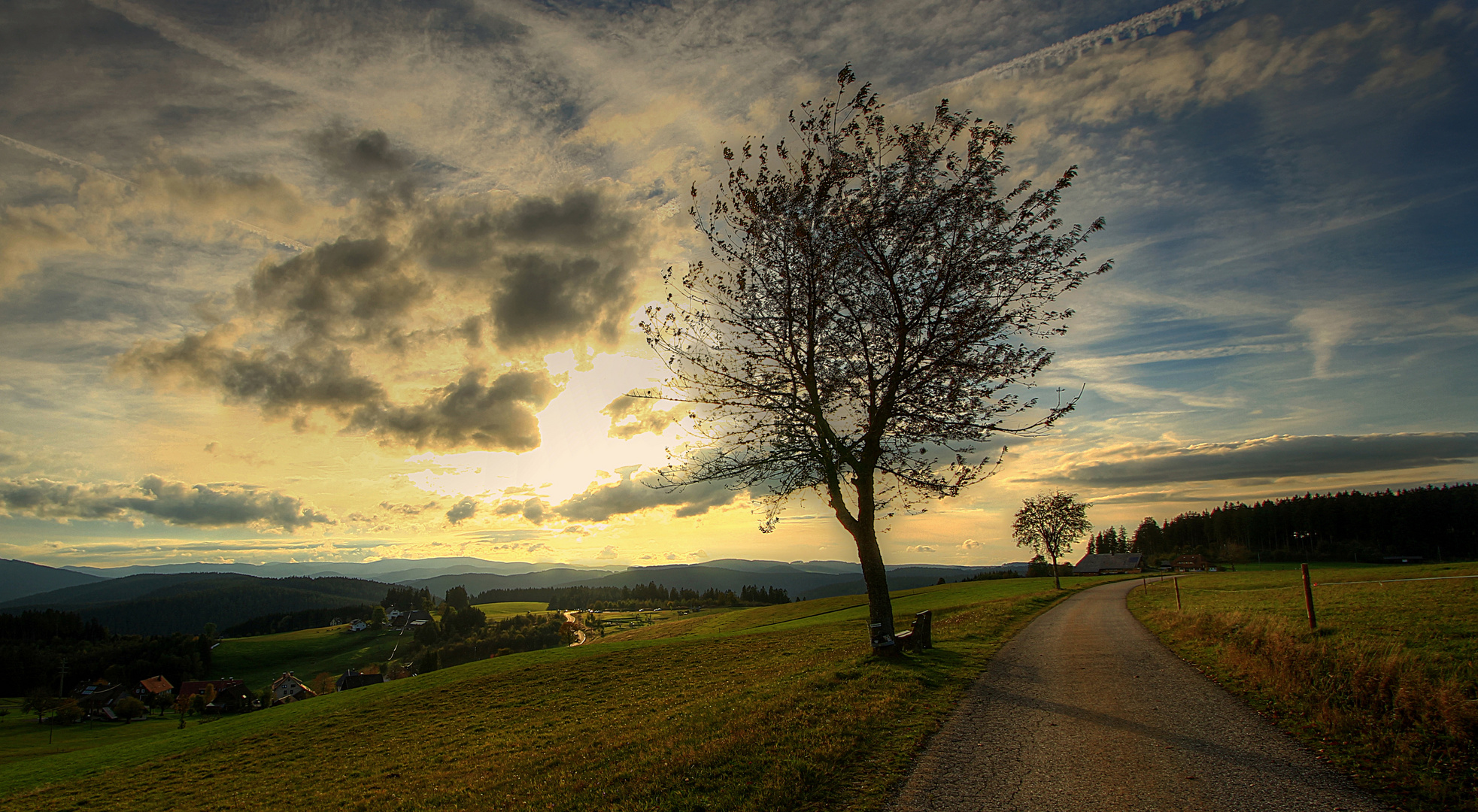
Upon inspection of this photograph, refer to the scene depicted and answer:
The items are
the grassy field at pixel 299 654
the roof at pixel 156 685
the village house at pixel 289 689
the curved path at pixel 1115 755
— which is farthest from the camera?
the grassy field at pixel 299 654

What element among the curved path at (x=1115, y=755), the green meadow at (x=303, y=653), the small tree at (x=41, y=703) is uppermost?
the curved path at (x=1115, y=755)

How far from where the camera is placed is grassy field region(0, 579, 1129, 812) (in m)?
8.86

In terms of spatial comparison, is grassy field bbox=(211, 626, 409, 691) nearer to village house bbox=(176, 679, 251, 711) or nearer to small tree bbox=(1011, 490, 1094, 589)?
village house bbox=(176, 679, 251, 711)

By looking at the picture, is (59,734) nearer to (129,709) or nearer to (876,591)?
(129,709)

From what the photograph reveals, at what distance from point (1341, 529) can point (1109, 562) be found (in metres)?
43.3

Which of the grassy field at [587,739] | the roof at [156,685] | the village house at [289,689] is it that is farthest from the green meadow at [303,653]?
the grassy field at [587,739]

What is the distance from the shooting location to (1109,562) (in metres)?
142

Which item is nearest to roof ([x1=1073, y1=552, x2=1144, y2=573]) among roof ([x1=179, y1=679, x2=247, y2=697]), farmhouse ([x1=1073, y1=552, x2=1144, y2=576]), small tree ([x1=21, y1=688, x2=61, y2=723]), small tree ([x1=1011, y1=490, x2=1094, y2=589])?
farmhouse ([x1=1073, y1=552, x2=1144, y2=576])

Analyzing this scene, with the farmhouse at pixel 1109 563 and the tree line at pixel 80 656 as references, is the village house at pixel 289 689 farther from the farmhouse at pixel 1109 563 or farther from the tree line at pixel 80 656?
the farmhouse at pixel 1109 563

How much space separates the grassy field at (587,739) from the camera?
8.86 m

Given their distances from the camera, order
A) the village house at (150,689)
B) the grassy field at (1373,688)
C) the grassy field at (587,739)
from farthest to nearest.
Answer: the village house at (150,689) < the grassy field at (587,739) < the grassy field at (1373,688)

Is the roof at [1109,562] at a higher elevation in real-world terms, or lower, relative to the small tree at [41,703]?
higher

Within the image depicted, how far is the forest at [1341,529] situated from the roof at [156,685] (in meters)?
210

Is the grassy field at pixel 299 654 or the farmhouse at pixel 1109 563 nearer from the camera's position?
the grassy field at pixel 299 654
